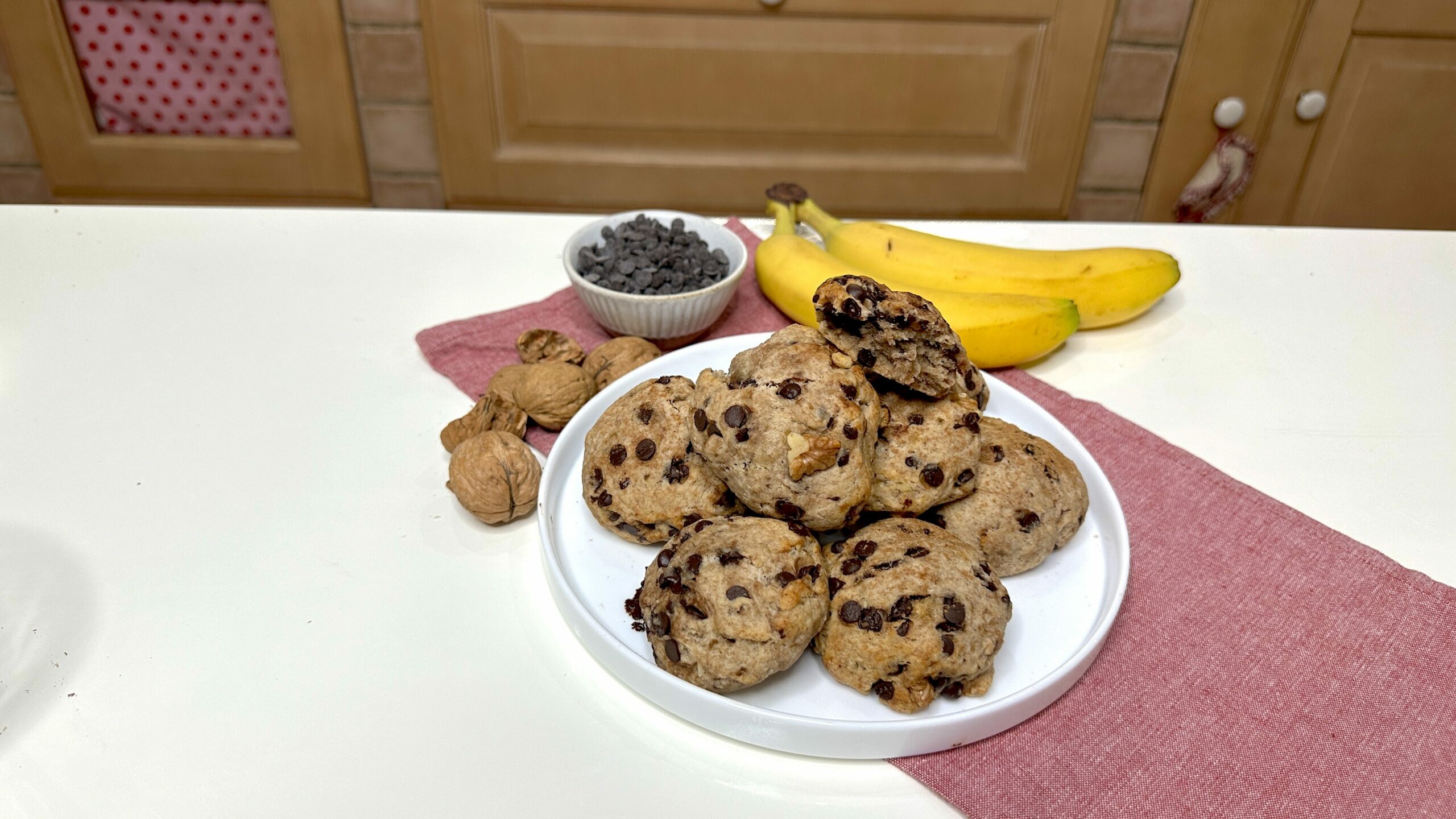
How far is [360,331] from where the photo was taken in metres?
1.24

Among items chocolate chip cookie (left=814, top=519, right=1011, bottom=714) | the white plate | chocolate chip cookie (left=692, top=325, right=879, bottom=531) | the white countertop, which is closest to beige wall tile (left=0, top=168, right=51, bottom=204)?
the white countertop

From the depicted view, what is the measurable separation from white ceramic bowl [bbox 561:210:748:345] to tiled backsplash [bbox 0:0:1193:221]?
1.37m

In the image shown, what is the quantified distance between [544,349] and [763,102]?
1465 mm

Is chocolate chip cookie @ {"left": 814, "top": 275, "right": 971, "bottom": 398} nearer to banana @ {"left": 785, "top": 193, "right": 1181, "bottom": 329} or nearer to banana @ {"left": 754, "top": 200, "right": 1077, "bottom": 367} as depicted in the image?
banana @ {"left": 754, "top": 200, "right": 1077, "bottom": 367}

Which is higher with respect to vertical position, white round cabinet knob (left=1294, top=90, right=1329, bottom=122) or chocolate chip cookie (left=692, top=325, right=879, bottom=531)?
chocolate chip cookie (left=692, top=325, right=879, bottom=531)

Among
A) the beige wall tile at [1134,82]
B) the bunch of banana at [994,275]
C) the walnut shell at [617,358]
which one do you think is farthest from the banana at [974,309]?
the beige wall tile at [1134,82]

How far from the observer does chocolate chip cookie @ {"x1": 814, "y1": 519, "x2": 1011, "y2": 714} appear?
719mm

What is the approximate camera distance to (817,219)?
56.5 inches

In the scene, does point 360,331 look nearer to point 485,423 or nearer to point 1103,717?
point 485,423

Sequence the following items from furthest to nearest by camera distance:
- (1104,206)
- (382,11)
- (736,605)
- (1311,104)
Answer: (1104,206)
(1311,104)
(382,11)
(736,605)

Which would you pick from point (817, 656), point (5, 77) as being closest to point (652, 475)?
point (817, 656)

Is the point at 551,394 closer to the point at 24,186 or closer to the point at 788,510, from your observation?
the point at 788,510

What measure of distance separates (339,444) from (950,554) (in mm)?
712

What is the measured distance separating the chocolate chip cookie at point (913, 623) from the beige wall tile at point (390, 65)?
2.05m
